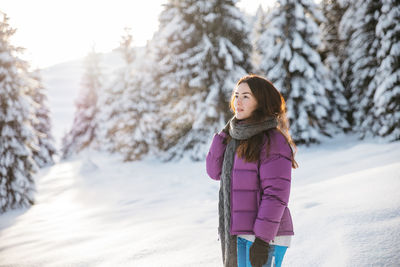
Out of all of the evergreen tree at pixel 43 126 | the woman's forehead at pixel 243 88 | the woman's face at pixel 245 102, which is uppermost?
the woman's forehead at pixel 243 88

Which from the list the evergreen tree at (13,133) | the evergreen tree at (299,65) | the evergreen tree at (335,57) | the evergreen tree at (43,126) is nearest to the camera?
the evergreen tree at (13,133)

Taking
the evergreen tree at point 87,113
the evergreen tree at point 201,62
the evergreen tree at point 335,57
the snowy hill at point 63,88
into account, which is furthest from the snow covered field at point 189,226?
the snowy hill at point 63,88

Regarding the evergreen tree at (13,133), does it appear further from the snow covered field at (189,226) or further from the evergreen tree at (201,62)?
the evergreen tree at (201,62)

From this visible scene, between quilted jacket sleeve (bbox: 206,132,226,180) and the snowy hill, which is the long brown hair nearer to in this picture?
quilted jacket sleeve (bbox: 206,132,226,180)

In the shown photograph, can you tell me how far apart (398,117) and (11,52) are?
1692cm

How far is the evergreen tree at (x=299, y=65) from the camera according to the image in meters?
14.1

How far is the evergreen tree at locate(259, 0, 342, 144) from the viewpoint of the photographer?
14.1m

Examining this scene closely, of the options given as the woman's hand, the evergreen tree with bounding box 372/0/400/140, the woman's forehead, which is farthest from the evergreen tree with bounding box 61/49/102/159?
the woman's hand

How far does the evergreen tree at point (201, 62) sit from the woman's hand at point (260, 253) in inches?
499

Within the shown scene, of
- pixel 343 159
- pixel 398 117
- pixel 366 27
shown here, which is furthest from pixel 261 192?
pixel 366 27

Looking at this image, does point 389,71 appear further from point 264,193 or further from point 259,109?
point 264,193

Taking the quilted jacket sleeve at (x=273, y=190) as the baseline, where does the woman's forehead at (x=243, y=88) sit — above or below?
above

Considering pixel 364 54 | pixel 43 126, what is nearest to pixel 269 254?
pixel 364 54

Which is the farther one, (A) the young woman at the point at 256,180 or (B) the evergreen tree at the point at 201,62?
(B) the evergreen tree at the point at 201,62
